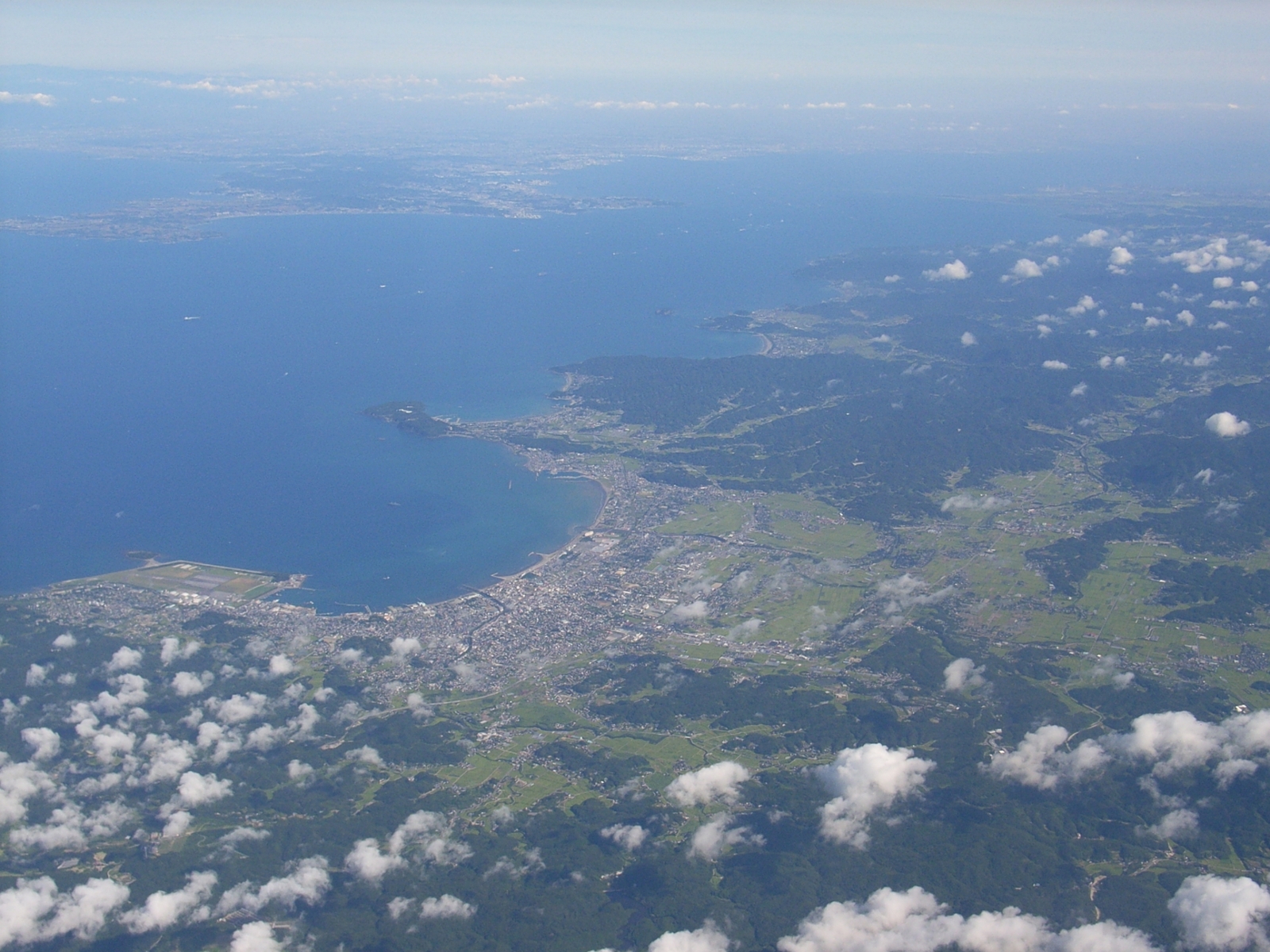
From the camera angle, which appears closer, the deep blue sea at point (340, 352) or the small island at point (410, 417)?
the deep blue sea at point (340, 352)

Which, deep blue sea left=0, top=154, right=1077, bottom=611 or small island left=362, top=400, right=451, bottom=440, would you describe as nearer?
deep blue sea left=0, top=154, right=1077, bottom=611

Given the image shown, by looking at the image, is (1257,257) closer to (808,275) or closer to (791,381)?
(808,275)

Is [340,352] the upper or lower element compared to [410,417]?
upper

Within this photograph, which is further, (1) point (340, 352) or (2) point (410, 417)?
(1) point (340, 352)

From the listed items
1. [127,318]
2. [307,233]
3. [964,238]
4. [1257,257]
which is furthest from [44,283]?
[1257,257]
